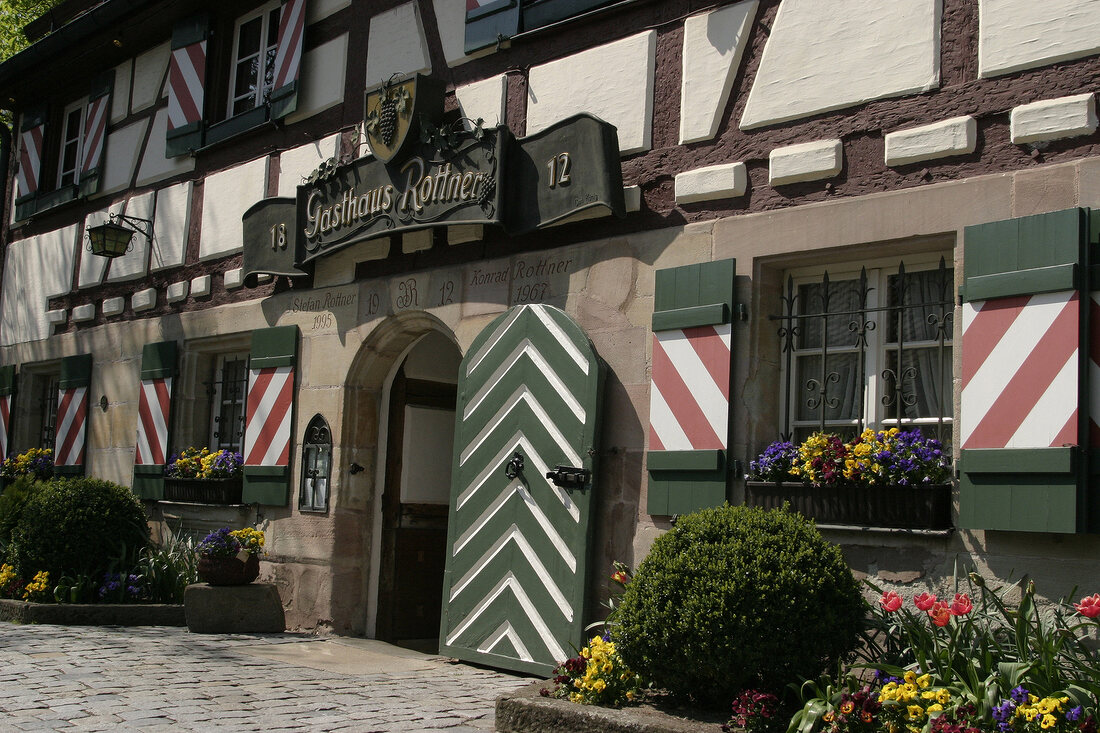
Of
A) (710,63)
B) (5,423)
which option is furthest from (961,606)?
(5,423)

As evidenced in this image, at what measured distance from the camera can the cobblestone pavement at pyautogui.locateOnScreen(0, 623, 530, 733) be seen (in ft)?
16.4

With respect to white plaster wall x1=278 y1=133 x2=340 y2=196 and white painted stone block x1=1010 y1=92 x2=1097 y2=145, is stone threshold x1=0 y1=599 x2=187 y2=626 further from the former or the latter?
white painted stone block x1=1010 y1=92 x2=1097 y2=145

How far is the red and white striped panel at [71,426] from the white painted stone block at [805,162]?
7846 mm

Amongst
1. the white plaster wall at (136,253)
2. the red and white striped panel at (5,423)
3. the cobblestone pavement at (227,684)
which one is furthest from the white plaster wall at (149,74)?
the cobblestone pavement at (227,684)

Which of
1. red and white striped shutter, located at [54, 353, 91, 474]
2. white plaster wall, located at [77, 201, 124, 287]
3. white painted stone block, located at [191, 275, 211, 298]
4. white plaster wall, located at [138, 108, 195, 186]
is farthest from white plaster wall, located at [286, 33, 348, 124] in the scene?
red and white striped shutter, located at [54, 353, 91, 474]

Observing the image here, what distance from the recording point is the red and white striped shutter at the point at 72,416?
11266 mm

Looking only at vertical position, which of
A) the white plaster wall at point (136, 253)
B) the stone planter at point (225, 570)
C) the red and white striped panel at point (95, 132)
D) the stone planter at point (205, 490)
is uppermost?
the red and white striped panel at point (95, 132)

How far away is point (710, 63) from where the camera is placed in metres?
6.39

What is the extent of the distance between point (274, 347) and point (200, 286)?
1.42 metres

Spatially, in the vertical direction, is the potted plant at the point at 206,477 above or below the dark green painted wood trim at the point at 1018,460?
below

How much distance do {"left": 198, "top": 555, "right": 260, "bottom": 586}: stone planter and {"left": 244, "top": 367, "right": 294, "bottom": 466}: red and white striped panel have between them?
0.92 meters

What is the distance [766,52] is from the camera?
616 centimetres

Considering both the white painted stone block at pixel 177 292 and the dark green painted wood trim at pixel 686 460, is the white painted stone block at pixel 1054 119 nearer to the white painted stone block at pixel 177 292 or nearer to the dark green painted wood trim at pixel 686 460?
the dark green painted wood trim at pixel 686 460

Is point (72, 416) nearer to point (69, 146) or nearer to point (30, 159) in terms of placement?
point (69, 146)
